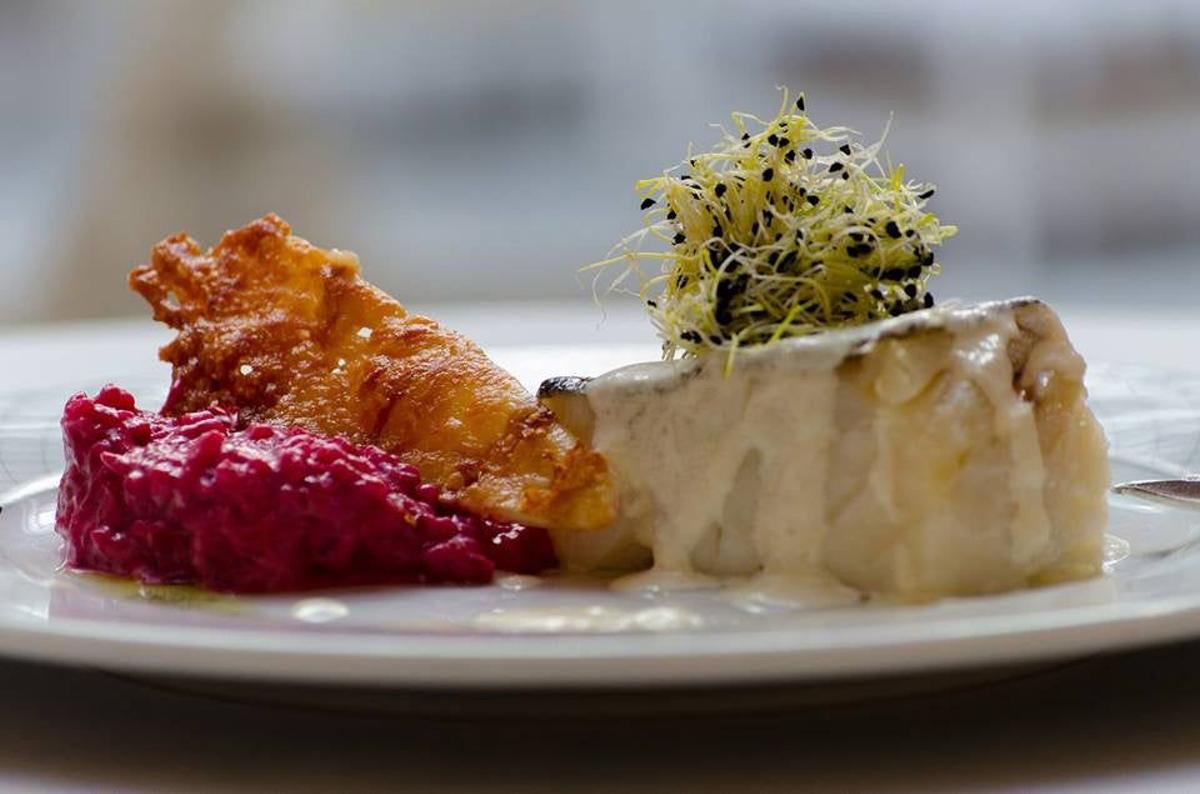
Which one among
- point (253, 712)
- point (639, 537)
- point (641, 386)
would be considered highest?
point (641, 386)

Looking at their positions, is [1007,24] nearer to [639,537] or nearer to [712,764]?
[639,537]

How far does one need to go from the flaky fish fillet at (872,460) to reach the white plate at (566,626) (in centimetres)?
10

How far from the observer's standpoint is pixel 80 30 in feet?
27.0

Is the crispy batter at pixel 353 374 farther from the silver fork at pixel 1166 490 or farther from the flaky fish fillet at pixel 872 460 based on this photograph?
the silver fork at pixel 1166 490

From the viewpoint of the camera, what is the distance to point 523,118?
28.3ft

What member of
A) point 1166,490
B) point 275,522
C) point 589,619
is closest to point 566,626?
point 589,619

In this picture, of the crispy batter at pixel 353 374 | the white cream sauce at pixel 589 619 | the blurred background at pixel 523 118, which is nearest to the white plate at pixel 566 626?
the white cream sauce at pixel 589 619

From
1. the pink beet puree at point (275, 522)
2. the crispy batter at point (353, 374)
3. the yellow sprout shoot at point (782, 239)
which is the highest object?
the yellow sprout shoot at point (782, 239)

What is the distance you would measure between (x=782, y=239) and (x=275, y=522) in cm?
80

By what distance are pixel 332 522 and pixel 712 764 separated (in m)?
0.73

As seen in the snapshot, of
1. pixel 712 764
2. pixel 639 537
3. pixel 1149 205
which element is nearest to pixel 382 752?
pixel 712 764

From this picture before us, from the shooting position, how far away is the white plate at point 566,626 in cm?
157

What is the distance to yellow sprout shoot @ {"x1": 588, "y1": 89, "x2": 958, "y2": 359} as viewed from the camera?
2330mm

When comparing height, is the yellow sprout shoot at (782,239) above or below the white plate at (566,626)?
above
